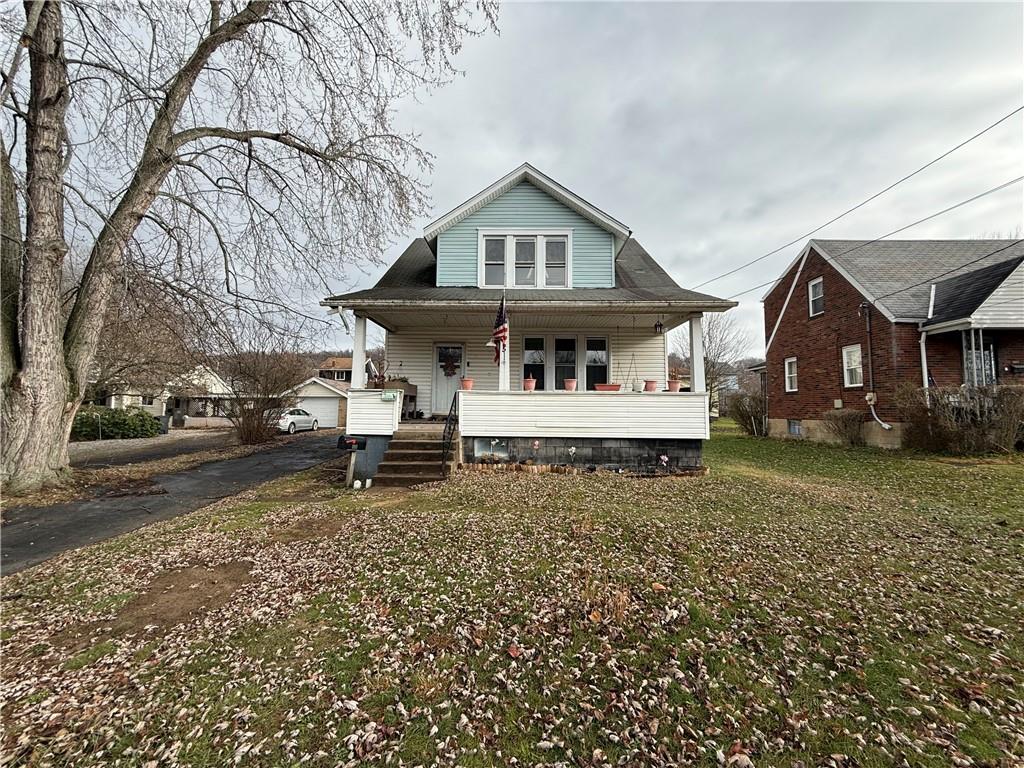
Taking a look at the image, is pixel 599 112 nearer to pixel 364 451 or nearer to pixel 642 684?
pixel 364 451

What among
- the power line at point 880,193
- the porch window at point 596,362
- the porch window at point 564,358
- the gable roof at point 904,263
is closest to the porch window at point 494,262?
the porch window at point 564,358

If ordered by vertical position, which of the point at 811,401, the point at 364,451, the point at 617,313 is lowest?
the point at 364,451

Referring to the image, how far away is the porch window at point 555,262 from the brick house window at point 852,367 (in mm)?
11001

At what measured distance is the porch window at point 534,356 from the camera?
11.9 m

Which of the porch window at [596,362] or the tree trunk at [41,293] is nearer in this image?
the tree trunk at [41,293]

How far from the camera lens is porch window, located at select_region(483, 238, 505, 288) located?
1109 cm

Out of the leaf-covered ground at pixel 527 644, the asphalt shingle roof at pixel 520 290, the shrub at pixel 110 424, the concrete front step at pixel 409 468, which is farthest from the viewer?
the shrub at pixel 110 424

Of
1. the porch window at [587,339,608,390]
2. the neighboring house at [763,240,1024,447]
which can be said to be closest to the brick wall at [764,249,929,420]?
the neighboring house at [763,240,1024,447]

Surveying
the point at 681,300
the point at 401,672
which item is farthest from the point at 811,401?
the point at 401,672

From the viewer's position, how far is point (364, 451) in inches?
352

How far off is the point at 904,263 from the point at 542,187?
14364 millimetres

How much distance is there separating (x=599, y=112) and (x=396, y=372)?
8788mm

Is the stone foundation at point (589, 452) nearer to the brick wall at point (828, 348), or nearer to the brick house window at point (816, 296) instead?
the brick wall at point (828, 348)

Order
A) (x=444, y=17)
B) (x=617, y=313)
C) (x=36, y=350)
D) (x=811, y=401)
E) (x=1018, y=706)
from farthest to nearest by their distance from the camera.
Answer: (x=811, y=401), (x=617, y=313), (x=444, y=17), (x=36, y=350), (x=1018, y=706)
